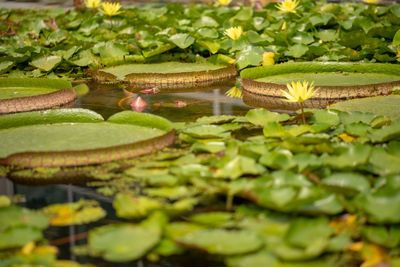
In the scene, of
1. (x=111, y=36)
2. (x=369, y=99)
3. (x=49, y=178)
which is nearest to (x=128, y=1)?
(x=111, y=36)

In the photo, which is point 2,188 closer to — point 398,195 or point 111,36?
point 398,195

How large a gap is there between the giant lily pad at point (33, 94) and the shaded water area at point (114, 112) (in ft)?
0.31

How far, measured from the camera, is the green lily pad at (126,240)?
1640 millimetres

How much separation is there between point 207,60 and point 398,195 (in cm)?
294

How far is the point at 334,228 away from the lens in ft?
5.71

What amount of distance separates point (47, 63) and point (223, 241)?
9.79ft

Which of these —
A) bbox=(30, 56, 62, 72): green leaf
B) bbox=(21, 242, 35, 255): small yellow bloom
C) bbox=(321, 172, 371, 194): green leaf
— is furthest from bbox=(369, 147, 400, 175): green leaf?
bbox=(30, 56, 62, 72): green leaf

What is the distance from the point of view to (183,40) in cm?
453

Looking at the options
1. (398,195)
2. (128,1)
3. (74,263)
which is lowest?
(74,263)

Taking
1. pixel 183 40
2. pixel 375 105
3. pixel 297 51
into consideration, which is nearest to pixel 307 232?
pixel 375 105

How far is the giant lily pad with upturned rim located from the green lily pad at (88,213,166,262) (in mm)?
1647

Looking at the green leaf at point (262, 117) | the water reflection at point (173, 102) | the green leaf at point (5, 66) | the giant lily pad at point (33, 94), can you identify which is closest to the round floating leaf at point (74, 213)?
the green leaf at point (262, 117)

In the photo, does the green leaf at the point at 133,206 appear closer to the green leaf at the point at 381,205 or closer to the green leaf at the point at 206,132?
the green leaf at the point at 381,205

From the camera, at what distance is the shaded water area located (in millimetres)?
1692
